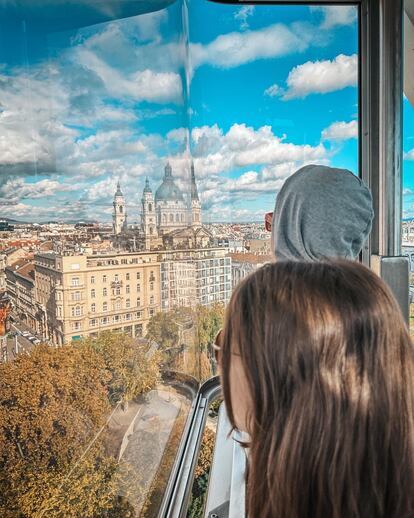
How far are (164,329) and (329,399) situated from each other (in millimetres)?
1389

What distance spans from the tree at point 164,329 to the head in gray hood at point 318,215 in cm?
89

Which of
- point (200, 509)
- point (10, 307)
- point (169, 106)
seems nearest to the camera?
point (10, 307)

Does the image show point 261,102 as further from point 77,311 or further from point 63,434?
point 63,434

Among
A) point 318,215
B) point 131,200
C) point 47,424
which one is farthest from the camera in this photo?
point 131,200

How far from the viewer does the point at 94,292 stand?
1.28 m

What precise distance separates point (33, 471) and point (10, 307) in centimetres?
43

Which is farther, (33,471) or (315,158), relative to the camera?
(315,158)

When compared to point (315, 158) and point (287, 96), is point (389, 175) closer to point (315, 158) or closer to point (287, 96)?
point (315, 158)

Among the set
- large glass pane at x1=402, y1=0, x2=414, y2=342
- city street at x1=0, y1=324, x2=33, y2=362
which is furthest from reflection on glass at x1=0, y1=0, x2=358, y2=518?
large glass pane at x1=402, y1=0, x2=414, y2=342

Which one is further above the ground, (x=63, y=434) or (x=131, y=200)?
(x=131, y=200)

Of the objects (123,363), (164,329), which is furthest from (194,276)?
(123,363)

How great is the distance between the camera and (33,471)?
0.98 metres

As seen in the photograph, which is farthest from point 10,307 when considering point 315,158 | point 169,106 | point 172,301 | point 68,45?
point 315,158

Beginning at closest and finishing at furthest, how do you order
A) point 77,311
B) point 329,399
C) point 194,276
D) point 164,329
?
point 329,399 → point 77,311 → point 164,329 → point 194,276
